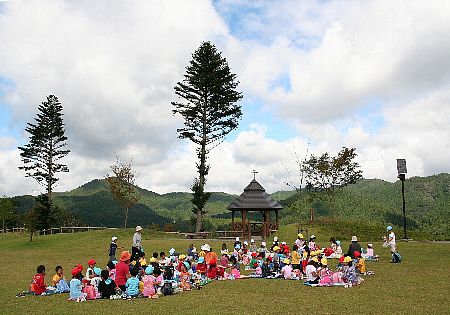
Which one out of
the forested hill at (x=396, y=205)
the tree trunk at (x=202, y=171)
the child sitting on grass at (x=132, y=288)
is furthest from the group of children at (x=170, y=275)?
the forested hill at (x=396, y=205)

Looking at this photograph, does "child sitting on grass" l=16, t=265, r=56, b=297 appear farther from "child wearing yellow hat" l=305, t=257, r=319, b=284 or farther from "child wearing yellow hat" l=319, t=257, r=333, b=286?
"child wearing yellow hat" l=319, t=257, r=333, b=286

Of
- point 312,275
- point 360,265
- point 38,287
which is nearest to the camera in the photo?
point 38,287

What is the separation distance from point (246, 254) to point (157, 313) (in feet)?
35.2

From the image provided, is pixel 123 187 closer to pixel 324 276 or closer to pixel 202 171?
pixel 202 171

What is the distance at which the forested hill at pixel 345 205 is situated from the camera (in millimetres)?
59181

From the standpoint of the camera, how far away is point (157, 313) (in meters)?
10.1

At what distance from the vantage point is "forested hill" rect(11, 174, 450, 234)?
59.2m

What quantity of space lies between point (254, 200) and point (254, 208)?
1.01 meters

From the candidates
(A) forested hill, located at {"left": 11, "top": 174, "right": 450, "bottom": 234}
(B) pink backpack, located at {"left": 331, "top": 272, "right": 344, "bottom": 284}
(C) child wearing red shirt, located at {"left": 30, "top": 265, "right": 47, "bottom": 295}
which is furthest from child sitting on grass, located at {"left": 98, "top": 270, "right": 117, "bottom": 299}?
(A) forested hill, located at {"left": 11, "top": 174, "right": 450, "bottom": 234}

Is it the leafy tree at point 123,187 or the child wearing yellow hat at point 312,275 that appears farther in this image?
the leafy tree at point 123,187

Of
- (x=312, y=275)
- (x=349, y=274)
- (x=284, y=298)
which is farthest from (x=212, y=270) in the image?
(x=349, y=274)

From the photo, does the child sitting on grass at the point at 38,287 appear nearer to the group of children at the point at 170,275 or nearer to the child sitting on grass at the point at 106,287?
the group of children at the point at 170,275

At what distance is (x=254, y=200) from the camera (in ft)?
115

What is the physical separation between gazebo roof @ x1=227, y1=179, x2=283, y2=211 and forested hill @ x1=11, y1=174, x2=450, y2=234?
11.4 feet
